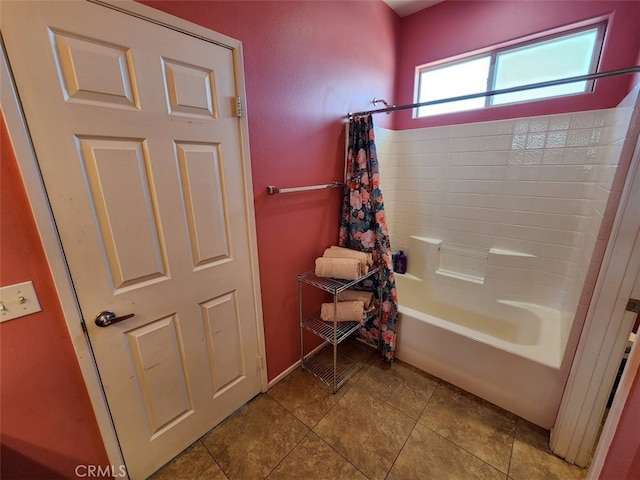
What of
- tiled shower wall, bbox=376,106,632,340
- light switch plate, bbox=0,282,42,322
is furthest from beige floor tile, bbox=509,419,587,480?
light switch plate, bbox=0,282,42,322

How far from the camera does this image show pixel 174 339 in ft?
4.07

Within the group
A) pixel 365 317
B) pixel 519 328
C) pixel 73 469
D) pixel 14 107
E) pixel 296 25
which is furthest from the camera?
pixel 519 328

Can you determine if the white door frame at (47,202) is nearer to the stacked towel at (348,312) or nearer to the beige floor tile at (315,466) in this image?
the beige floor tile at (315,466)

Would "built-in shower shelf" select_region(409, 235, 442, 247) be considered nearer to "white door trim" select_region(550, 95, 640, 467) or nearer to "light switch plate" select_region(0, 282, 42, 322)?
"white door trim" select_region(550, 95, 640, 467)

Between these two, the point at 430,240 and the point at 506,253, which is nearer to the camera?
the point at 506,253

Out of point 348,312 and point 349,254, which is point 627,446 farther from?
point 349,254

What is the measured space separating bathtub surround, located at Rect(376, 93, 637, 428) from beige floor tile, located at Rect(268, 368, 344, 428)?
67 centimetres

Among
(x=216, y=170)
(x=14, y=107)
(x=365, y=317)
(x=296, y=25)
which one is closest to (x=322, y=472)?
(x=365, y=317)

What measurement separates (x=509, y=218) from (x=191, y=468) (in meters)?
2.56

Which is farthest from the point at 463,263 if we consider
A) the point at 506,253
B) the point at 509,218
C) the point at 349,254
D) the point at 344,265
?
the point at 344,265

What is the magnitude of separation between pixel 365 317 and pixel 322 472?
0.86 m

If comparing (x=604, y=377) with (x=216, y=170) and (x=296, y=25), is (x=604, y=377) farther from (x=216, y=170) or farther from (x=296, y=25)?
(x=296, y=25)

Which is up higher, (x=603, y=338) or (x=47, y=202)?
(x=47, y=202)
